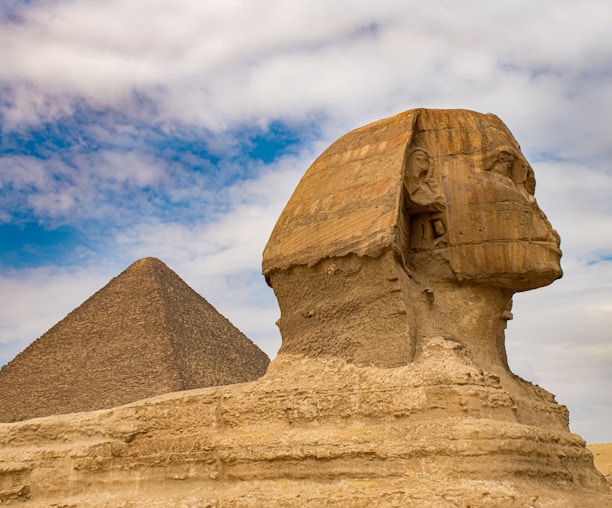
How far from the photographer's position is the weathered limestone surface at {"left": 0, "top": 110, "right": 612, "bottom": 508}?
19.0 feet

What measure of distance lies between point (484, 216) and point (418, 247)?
0.51m

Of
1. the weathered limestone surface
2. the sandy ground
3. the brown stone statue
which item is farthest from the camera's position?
the sandy ground

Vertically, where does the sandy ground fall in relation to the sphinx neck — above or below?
above

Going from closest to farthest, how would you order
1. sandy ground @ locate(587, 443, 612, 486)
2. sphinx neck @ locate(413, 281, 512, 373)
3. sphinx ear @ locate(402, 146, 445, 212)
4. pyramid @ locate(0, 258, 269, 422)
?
sphinx neck @ locate(413, 281, 512, 373) < sphinx ear @ locate(402, 146, 445, 212) < sandy ground @ locate(587, 443, 612, 486) < pyramid @ locate(0, 258, 269, 422)

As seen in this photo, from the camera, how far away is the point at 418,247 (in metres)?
6.90

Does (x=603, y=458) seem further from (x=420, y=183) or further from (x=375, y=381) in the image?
(x=375, y=381)

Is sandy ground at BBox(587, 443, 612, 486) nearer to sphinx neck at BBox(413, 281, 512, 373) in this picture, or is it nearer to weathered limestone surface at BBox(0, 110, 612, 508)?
sphinx neck at BBox(413, 281, 512, 373)

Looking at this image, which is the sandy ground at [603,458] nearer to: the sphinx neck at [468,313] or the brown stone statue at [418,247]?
the sphinx neck at [468,313]

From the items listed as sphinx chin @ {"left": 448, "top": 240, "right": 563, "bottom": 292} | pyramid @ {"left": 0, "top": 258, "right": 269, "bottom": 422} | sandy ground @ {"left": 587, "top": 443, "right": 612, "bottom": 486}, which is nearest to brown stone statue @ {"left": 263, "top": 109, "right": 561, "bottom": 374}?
sphinx chin @ {"left": 448, "top": 240, "right": 563, "bottom": 292}

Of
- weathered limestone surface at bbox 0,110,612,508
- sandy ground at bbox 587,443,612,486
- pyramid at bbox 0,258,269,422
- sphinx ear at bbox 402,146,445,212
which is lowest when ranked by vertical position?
weathered limestone surface at bbox 0,110,612,508

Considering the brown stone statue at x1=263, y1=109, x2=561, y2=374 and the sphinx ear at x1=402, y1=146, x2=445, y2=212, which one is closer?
the brown stone statue at x1=263, y1=109, x2=561, y2=374

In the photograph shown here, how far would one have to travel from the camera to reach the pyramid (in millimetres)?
81188

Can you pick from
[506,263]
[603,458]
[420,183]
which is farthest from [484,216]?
[603,458]

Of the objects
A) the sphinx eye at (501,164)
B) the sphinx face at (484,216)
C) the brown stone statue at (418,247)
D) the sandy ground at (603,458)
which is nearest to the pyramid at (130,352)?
the sandy ground at (603,458)
